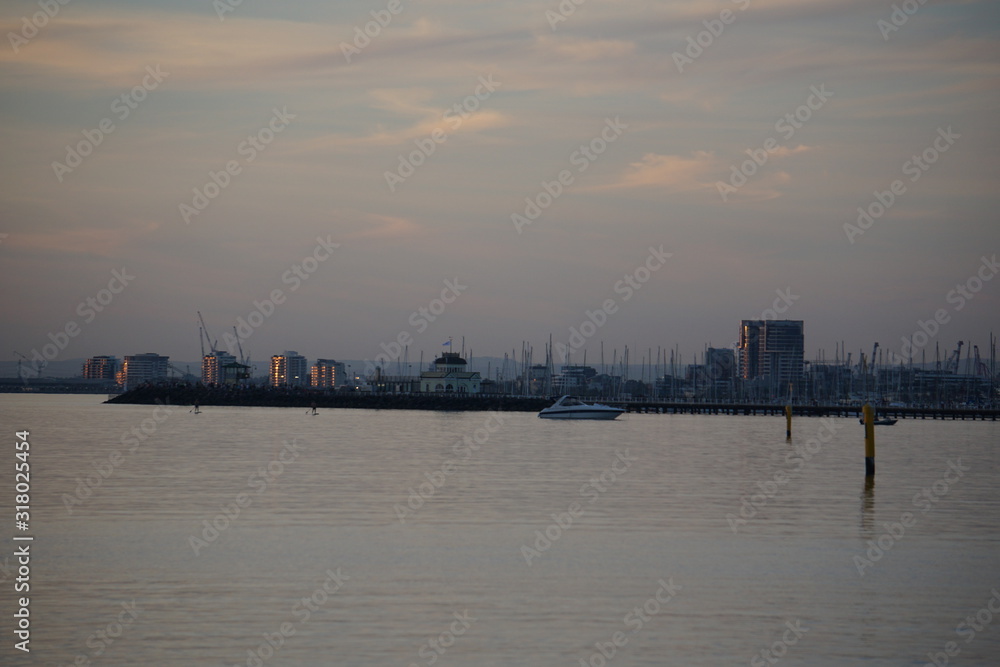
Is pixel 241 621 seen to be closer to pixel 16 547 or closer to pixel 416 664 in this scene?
pixel 416 664

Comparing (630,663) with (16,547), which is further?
(16,547)

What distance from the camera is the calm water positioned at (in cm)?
2044

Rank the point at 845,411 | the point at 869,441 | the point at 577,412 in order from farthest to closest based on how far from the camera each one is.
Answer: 1. the point at 845,411
2. the point at 577,412
3. the point at 869,441

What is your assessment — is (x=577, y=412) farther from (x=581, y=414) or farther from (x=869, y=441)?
(x=869, y=441)

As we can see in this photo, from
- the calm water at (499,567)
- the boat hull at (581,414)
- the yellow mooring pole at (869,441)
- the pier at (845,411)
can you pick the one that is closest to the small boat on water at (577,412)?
the boat hull at (581,414)

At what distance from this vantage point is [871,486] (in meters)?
52.2

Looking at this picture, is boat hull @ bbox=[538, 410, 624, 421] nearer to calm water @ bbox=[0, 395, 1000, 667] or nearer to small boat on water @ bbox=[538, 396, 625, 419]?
small boat on water @ bbox=[538, 396, 625, 419]

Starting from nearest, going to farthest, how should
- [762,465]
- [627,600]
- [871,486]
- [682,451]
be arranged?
[627,600] < [871,486] < [762,465] < [682,451]

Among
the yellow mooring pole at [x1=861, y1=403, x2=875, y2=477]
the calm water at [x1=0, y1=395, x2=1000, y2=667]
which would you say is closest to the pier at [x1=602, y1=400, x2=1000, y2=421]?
the yellow mooring pole at [x1=861, y1=403, x2=875, y2=477]

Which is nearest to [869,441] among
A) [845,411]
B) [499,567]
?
[499,567]

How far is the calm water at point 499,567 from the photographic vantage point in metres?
20.4

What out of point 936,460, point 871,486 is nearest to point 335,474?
point 871,486

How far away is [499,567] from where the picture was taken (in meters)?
28.1

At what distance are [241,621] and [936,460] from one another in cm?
6099
